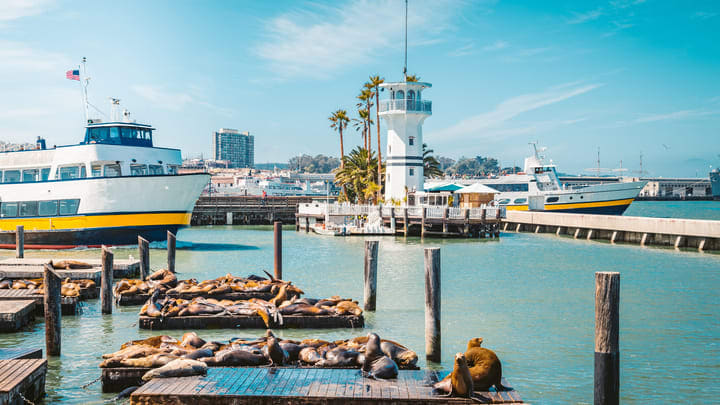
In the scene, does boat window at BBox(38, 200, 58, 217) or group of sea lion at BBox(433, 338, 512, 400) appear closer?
group of sea lion at BBox(433, 338, 512, 400)

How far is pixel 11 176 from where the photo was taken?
3278cm

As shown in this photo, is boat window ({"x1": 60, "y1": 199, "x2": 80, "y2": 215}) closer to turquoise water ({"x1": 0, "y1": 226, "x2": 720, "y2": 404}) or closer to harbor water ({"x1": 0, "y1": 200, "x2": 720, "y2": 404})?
harbor water ({"x1": 0, "y1": 200, "x2": 720, "y2": 404})

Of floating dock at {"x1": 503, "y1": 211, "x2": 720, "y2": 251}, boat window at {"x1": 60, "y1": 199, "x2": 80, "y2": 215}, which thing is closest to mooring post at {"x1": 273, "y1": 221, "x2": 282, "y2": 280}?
boat window at {"x1": 60, "y1": 199, "x2": 80, "y2": 215}

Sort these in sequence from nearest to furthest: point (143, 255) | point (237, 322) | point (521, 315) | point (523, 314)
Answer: point (237, 322)
point (521, 315)
point (523, 314)
point (143, 255)

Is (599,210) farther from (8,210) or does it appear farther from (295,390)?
(295,390)

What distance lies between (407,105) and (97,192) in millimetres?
22524

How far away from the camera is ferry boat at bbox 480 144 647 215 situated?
5728cm

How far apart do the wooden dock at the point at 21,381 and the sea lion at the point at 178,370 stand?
4.91 ft

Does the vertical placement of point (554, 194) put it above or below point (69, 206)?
above

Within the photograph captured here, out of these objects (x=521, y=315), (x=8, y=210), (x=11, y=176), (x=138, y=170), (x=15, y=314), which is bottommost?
(x=521, y=315)

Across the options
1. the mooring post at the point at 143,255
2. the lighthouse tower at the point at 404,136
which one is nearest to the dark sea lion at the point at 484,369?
the mooring post at the point at 143,255

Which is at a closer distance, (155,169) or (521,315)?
(521,315)

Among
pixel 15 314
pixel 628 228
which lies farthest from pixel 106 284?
pixel 628 228

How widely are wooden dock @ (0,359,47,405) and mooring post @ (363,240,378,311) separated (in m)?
7.61
